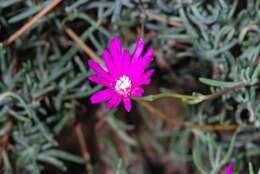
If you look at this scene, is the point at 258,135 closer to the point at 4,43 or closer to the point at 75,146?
the point at 75,146

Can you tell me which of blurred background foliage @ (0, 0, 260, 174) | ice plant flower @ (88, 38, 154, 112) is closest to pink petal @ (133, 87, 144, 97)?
ice plant flower @ (88, 38, 154, 112)

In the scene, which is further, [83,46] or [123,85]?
[83,46]

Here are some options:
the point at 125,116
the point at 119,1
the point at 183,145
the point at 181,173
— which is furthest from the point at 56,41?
the point at 181,173

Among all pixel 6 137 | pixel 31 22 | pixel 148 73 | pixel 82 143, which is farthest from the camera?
pixel 82 143

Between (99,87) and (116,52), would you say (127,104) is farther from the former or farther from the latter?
(99,87)

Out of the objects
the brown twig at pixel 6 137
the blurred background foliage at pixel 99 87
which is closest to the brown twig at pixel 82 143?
the blurred background foliage at pixel 99 87

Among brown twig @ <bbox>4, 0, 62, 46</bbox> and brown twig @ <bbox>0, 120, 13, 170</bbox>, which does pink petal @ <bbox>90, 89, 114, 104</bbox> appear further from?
brown twig @ <bbox>0, 120, 13, 170</bbox>

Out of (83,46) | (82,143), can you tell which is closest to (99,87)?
(83,46)

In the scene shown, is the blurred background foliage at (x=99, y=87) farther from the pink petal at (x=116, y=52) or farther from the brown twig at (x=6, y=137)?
the pink petal at (x=116, y=52)
